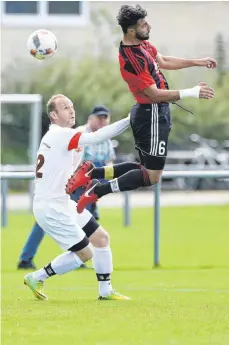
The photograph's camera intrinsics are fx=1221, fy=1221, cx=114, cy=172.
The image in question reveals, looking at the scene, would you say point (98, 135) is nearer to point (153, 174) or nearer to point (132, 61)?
point (132, 61)

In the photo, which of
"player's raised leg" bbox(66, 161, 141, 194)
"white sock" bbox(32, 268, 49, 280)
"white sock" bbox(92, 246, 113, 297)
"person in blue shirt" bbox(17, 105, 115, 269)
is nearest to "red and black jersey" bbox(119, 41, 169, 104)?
"player's raised leg" bbox(66, 161, 141, 194)

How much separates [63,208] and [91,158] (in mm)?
4554

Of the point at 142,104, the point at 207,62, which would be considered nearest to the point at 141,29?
the point at 142,104

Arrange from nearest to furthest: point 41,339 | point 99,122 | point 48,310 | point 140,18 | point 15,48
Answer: point 41,339, point 48,310, point 140,18, point 99,122, point 15,48

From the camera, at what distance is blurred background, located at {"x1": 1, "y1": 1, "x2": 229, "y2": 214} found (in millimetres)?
36125

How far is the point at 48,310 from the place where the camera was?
9945 millimetres

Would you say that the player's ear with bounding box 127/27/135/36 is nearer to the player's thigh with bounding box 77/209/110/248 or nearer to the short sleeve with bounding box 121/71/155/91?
the short sleeve with bounding box 121/71/155/91

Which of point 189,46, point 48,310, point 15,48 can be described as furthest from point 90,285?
point 189,46

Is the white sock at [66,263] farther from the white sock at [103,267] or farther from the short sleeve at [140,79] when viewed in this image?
the short sleeve at [140,79]

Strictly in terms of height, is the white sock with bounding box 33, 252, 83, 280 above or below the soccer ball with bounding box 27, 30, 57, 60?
below

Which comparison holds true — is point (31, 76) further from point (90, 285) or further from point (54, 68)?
point (90, 285)

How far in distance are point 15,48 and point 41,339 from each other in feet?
93.0

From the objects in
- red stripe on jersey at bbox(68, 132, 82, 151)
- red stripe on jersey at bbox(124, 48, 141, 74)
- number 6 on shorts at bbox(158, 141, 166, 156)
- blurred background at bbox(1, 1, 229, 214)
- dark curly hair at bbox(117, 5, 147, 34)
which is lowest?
blurred background at bbox(1, 1, 229, 214)

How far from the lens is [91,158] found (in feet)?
50.6
